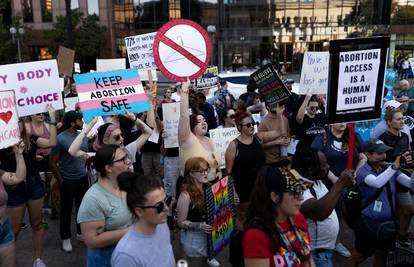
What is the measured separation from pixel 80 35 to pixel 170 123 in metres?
33.9

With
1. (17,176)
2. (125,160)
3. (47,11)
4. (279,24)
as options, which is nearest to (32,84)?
(17,176)

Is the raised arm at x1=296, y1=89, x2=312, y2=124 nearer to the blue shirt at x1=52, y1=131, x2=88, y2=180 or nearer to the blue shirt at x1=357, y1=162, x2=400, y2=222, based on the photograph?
the blue shirt at x1=357, y1=162, x2=400, y2=222

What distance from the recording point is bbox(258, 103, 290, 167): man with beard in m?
5.53

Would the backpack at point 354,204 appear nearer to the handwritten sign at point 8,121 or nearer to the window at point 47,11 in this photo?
the handwritten sign at point 8,121

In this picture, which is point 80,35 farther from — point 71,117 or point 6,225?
point 6,225

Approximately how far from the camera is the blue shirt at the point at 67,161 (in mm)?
5262

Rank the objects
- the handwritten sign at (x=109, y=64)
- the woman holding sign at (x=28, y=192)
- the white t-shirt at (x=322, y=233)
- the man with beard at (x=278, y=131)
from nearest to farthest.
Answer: the white t-shirt at (x=322, y=233) → the woman holding sign at (x=28, y=192) → the man with beard at (x=278, y=131) → the handwritten sign at (x=109, y=64)

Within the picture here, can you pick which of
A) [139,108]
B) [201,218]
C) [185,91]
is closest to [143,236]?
[201,218]

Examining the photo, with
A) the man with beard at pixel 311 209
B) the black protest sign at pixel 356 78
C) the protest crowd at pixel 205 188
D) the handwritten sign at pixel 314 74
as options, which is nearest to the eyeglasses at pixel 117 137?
the protest crowd at pixel 205 188

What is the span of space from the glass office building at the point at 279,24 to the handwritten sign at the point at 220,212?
1431 inches

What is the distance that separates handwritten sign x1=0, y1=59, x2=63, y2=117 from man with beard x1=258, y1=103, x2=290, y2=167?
8.87 ft

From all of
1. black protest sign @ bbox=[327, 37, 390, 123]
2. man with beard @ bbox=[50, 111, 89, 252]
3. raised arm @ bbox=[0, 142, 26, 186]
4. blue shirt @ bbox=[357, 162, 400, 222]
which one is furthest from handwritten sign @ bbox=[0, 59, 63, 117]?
blue shirt @ bbox=[357, 162, 400, 222]

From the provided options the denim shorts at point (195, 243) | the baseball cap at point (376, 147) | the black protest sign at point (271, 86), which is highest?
the black protest sign at point (271, 86)

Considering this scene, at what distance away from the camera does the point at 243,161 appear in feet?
15.6
